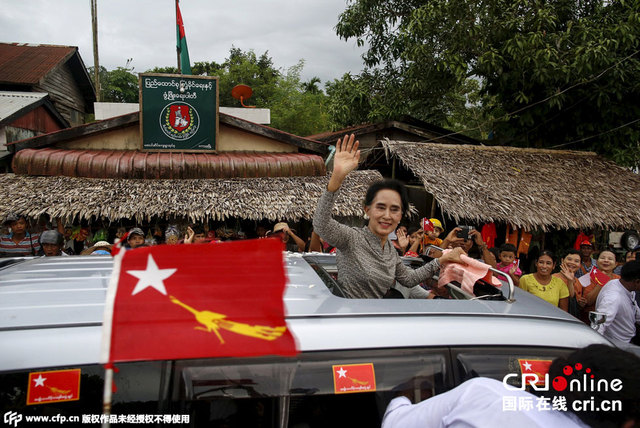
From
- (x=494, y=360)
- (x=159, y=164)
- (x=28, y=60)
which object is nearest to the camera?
(x=494, y=360)

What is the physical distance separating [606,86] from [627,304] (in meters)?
8.32

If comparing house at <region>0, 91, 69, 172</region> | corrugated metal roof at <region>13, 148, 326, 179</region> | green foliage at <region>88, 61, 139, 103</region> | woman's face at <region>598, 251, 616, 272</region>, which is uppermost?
green foliage at <region>88, 61, 139, 103</region>

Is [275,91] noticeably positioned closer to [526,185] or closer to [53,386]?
[526,185]

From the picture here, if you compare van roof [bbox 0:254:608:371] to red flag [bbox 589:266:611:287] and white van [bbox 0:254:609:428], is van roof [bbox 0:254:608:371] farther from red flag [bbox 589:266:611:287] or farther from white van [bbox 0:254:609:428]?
red flag [bbox 589:266:611:287]

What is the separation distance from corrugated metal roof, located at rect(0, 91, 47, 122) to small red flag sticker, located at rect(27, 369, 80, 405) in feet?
41.4

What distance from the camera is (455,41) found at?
9.84 m

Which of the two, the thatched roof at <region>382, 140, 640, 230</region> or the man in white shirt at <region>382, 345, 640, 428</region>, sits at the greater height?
the thatched roof at <region>382, 140, 640, 230</region>

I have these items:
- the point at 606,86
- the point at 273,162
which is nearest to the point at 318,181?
the point at 273,162

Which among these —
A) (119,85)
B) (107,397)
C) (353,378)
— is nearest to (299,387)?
(353,378)

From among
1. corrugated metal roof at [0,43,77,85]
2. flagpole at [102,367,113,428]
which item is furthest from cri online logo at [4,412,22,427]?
corrugated metal roof at [0,43,77,85]

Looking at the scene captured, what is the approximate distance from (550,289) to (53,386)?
16.3 ft

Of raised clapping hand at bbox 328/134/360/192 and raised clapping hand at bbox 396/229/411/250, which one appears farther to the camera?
raised clapping hand at bbox 396/229/411/250

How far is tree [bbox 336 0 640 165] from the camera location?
9.16m

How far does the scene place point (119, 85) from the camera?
27281 mm
